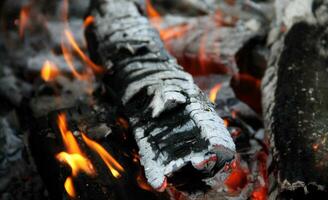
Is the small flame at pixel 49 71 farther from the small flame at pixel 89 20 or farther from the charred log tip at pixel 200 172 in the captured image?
the charred log tip at pixel 200 172

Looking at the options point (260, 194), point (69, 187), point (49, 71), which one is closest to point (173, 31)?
point (49, 71)

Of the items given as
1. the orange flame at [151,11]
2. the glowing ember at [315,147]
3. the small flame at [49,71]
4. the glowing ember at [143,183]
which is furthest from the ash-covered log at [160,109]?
the orange flame at [151,11]

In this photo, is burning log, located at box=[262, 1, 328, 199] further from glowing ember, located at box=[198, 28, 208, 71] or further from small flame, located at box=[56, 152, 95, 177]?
small flame, located at box=[56, 152, 95, 177]

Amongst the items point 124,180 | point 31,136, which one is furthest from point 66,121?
point 124,180

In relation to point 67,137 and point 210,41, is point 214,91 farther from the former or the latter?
point 67,137

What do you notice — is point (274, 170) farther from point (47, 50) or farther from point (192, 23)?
point (47, 50)
